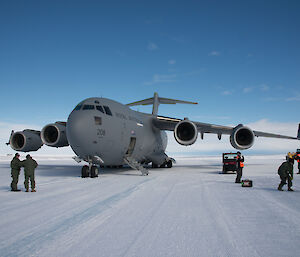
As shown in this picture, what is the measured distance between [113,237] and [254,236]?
1819 millimetres

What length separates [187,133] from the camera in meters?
15.0

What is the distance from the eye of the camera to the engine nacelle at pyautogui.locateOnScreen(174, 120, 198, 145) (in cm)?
1387

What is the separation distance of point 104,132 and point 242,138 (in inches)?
367

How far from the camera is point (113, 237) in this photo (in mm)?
3293

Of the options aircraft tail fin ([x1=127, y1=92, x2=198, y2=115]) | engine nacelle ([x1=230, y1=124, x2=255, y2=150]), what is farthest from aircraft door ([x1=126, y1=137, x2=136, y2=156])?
aircraft tail fin ([x1=127, y1=92, x2=198, y2=115])

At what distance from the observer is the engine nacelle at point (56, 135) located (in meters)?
13.6

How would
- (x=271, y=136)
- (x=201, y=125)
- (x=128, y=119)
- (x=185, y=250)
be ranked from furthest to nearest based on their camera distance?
1. (x=271, y=136)
2. (x=201, y=125)
3. (x=128, y=119)
4. (x=185, y=250)

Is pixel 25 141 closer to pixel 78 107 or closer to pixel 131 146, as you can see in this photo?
pixel 78 107

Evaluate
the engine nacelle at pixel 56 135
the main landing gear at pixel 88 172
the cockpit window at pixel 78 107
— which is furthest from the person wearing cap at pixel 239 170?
the engine nacelle at pixel 56 135

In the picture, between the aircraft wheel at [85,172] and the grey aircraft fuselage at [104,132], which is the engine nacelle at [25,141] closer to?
the grey aircraft fuselage at [104,132]

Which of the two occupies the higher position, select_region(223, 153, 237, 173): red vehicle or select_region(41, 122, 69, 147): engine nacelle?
select_region(41, 122, 69, 147): engine nacelle

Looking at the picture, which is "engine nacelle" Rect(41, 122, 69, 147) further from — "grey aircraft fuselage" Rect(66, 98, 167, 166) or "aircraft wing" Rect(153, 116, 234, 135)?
"aircraft wing" Rect(153, 116, 234, 135)

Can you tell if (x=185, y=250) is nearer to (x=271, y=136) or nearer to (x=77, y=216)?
(x=77, y=216)

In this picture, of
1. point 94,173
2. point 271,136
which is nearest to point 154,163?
point 94,173
